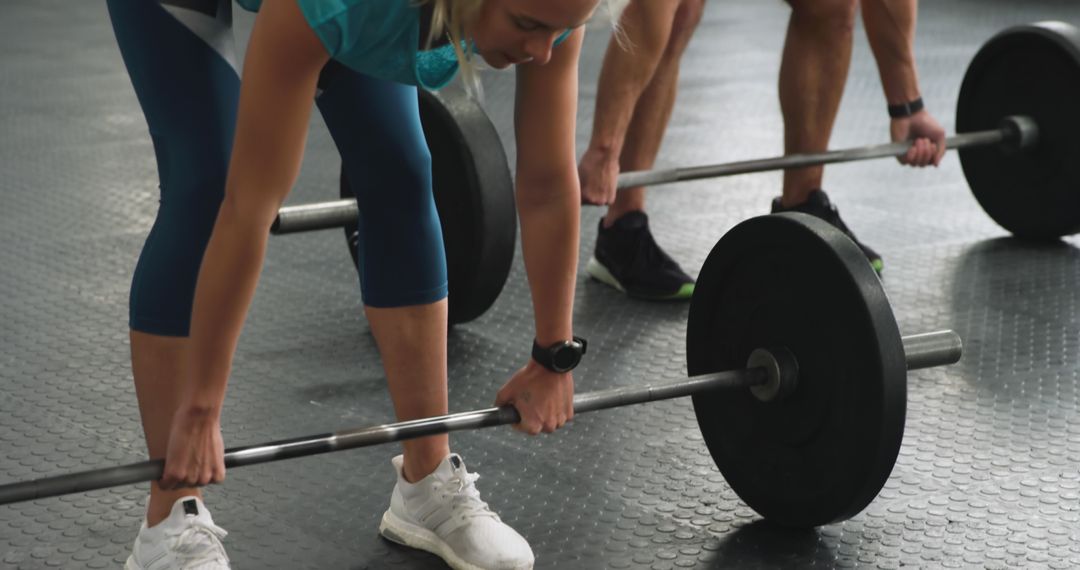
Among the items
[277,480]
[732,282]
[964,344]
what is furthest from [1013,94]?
[277,480]

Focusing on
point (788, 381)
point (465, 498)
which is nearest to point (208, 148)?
point (465, 498)

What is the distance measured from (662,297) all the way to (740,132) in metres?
1.29

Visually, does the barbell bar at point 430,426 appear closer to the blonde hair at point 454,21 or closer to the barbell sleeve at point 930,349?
the barbell sleeve at point 930,349

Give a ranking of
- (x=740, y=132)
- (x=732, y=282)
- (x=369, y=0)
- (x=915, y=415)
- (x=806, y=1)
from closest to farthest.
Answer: (x=369, y=0) < (x=732, y=282) < (x=915, y=415) < (x=806, y=1) < (x=740, y=132)

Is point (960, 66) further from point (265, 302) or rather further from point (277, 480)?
point (277, 480)

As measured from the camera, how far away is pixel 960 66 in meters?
4.18

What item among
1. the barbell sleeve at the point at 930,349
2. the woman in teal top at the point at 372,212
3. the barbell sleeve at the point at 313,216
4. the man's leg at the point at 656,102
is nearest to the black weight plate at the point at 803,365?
the barbell sleeve at the point at 930,349

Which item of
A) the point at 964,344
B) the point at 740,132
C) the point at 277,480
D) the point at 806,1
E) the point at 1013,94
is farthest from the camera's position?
the point at 740,132

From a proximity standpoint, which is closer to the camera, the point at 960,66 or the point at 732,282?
the point at 732,282

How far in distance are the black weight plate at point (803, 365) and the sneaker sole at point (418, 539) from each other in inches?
11.2

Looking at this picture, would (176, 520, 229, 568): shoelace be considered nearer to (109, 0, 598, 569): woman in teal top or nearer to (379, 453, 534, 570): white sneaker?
(109, 0, 598, 569): woman in teal top

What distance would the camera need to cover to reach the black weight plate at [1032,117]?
2414 mm

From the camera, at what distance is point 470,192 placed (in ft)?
6.58

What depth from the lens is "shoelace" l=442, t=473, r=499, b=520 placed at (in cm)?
142
